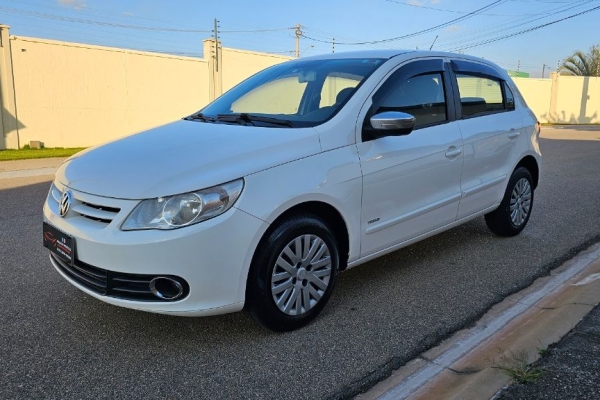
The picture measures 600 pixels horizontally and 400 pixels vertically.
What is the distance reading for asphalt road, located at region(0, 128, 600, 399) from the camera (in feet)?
8.52

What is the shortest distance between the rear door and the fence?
9.07 metres

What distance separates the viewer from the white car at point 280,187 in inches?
105

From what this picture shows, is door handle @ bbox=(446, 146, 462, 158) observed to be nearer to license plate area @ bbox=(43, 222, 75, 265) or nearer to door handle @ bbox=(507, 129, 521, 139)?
door handle @ bbox=(507, 129, 521, 139)

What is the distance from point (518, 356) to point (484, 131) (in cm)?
225

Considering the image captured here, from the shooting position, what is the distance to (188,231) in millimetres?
2602

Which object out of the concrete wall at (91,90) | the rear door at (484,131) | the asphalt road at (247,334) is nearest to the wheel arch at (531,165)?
the rear door at (484,131)

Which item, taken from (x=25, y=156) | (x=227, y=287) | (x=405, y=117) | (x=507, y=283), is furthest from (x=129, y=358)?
(x=25, y=156)

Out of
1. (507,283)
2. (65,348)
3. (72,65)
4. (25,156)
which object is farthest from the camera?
(72,65)

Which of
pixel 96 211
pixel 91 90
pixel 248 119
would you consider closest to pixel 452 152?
pixel 248 119

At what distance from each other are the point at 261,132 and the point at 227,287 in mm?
1027

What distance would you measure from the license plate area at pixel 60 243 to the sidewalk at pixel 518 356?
5.77 feet

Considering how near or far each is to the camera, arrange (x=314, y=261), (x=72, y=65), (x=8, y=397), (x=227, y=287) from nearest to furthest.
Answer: (x=8, y=397), (x=227, y=287), (x=314, y=261), (x=72, y=65)

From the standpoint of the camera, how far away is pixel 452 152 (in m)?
4.05

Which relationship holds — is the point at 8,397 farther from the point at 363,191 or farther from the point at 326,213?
the point at 363,191
